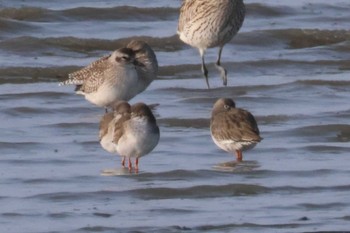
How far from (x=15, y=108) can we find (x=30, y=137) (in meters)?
1.54

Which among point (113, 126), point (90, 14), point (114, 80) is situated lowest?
point (90, 14)

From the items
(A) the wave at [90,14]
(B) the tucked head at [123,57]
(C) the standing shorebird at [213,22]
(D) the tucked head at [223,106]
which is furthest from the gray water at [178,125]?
(B) the tucked head at [123,57]

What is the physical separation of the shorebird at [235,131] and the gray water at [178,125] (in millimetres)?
207

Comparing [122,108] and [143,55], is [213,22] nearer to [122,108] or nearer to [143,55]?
[143,55]

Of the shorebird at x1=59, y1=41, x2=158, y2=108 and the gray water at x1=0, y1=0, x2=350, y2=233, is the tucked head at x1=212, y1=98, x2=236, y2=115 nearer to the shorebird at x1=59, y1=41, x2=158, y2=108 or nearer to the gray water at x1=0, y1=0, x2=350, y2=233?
the gray water at x1=0, y1=0, x2=350, y2=233

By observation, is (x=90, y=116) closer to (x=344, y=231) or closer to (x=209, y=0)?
(x=209, y=0)

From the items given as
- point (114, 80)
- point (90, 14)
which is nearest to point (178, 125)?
Result: point (114, 80)

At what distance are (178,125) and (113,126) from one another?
2.00 meters

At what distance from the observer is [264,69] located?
1777 cm

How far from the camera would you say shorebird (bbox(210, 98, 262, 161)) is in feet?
40.2

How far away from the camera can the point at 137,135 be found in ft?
39.1

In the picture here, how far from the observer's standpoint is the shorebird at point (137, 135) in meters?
11.9

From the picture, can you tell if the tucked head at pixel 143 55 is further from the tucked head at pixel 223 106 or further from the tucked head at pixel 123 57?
the tucked head at pixel 223 106

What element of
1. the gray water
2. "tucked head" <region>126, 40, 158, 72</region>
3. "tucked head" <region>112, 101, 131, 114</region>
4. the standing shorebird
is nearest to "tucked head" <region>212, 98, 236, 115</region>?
the gray water
